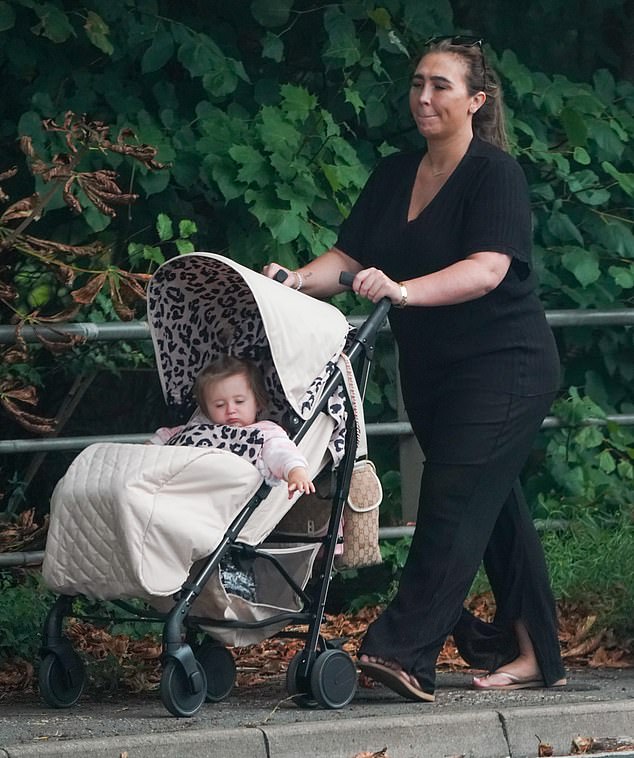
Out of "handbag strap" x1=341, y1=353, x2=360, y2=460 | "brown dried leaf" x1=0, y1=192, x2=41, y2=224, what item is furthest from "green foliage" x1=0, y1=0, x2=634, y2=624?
"handbag strap" x1=341, y1=353, x2=360, y2=460

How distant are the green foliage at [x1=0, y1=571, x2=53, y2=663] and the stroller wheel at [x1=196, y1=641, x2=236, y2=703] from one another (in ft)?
3.20

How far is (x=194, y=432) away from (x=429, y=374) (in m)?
0.82

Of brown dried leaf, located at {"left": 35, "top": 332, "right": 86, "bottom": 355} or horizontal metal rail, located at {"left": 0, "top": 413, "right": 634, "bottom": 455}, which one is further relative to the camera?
horizontal metal rail, located at {"left": 0, "top": 413, "right": 634, "bottom": 455}

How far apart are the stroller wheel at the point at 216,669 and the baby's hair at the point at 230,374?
78 centimetres

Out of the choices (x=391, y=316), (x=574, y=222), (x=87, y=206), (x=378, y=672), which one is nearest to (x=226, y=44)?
(x=87, y=206)

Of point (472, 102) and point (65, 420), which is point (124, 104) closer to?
point (65, 420)

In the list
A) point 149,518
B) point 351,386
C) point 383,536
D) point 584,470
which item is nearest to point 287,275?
point 351,386

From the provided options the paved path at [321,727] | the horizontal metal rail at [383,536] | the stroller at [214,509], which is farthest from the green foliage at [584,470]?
the stroller at [214,509]

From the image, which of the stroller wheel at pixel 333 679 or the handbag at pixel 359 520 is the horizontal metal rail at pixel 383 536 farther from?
the stroller wheel at pixel 333 679

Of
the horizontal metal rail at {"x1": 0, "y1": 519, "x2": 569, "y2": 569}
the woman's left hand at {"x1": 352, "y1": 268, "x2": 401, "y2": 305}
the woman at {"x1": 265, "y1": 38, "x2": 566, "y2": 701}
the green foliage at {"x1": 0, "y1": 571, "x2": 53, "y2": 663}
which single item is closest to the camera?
the woman's left hand at {"x1": 352, "y1": 268, "x2": 401, "y2": 305}

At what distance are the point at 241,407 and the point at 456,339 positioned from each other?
745 mm

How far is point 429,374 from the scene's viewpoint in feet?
18.7

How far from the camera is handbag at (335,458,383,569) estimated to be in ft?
18.2

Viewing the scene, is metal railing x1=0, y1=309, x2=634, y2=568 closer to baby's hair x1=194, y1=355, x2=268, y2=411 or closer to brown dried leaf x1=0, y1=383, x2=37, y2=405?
brown dried leaf x1=0, y1=383, x2=37, y2=405
